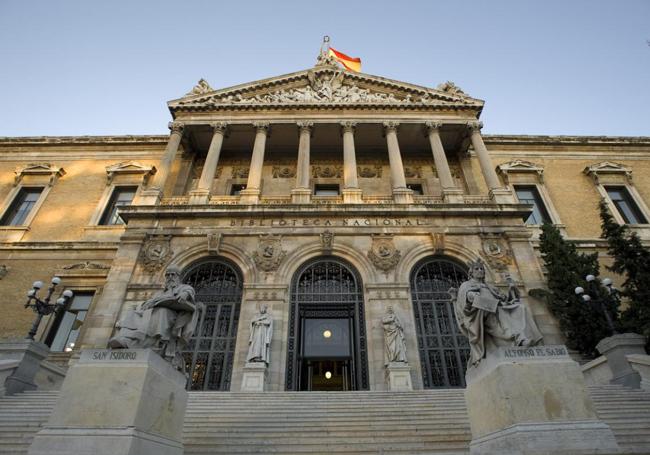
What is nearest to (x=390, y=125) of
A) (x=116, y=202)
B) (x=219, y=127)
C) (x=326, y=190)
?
(x=326, y=190)

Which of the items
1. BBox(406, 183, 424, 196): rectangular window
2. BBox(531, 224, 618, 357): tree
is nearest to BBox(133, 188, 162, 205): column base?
BBox(406, 183, 424, 196): rectangular window

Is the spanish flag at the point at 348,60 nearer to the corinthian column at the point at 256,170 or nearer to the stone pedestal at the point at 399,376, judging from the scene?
the corinthian column at the point at 256,170

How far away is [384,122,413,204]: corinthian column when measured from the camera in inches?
648

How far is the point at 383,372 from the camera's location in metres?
12.1

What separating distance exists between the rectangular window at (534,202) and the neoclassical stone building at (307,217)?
10 centimetres

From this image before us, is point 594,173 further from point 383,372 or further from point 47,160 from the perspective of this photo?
point 47,160

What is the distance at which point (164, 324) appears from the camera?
614 centimetres

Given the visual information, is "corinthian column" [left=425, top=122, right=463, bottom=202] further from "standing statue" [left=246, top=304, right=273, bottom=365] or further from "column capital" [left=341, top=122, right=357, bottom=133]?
"standing statue" [left=246, top=304, right=273, bottom=365]

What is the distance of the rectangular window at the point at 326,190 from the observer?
1983 cm

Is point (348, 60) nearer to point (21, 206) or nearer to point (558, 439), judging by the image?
point (21, 206)

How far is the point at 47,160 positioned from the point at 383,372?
69.0 feet

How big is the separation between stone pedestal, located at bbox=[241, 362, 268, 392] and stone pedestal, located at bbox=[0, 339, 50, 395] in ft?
17.9

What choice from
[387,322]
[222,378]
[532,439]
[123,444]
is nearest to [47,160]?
[222,378]

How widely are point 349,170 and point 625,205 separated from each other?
48.2 feet
